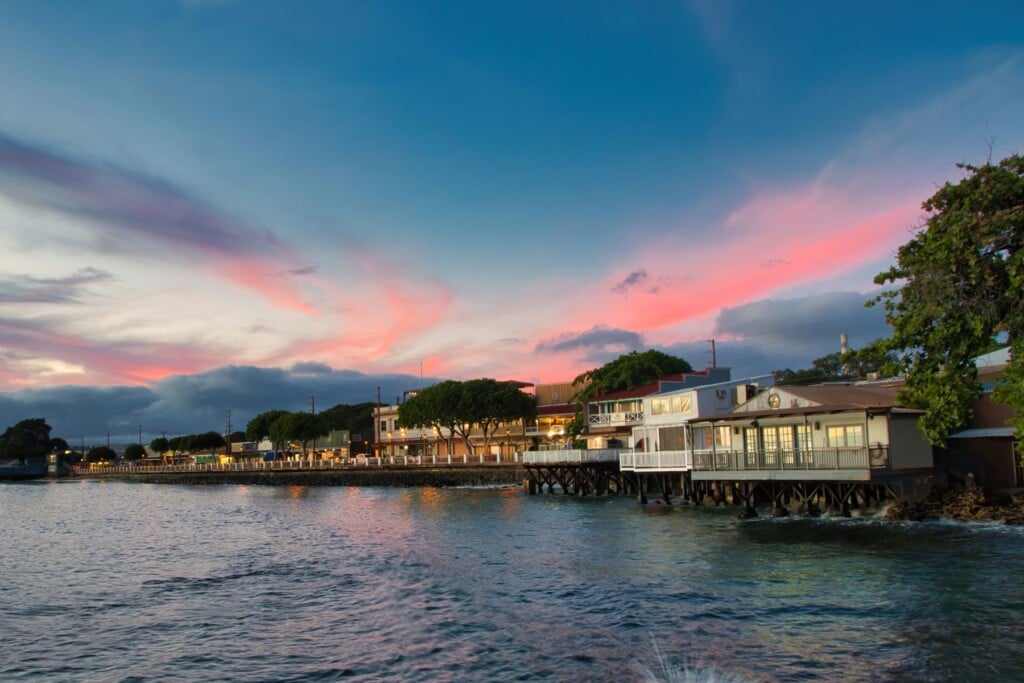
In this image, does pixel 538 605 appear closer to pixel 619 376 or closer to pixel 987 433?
pixel 987 433

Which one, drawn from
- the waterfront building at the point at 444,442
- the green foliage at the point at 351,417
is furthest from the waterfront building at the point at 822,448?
the green foliage at the point at 351,417

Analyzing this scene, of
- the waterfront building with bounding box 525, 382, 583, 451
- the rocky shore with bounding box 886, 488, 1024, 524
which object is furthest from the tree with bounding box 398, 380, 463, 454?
the rocky shore with bounding box 886, 488, 1024, 524

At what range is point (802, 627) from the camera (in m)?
17.9

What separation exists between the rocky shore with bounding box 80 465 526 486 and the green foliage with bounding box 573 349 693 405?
11.5m

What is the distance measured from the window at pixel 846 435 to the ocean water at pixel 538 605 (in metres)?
4.62

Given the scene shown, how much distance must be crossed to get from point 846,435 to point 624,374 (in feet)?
135

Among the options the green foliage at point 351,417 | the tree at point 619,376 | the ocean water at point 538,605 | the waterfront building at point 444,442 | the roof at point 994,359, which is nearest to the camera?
the ocean water at point 538,605

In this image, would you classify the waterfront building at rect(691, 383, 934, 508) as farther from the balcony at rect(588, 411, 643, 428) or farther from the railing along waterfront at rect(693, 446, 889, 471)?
the balcony at rect(588, 411, 643, 428)

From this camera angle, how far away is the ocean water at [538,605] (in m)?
16.0

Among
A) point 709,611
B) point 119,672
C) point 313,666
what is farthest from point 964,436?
point 119,672

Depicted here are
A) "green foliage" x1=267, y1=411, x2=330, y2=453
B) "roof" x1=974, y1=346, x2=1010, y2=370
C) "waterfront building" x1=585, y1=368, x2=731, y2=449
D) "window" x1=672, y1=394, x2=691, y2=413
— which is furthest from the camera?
"green foliage" x1=267, y1=411, x2=330, y2=453

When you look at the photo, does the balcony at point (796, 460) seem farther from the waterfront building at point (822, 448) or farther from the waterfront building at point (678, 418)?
the waterfront building at point (678, 418)

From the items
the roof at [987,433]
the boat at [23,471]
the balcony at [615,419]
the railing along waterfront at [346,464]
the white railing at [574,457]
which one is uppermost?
the balcony at [615,419]

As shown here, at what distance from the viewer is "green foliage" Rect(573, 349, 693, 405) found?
80.1 metres
